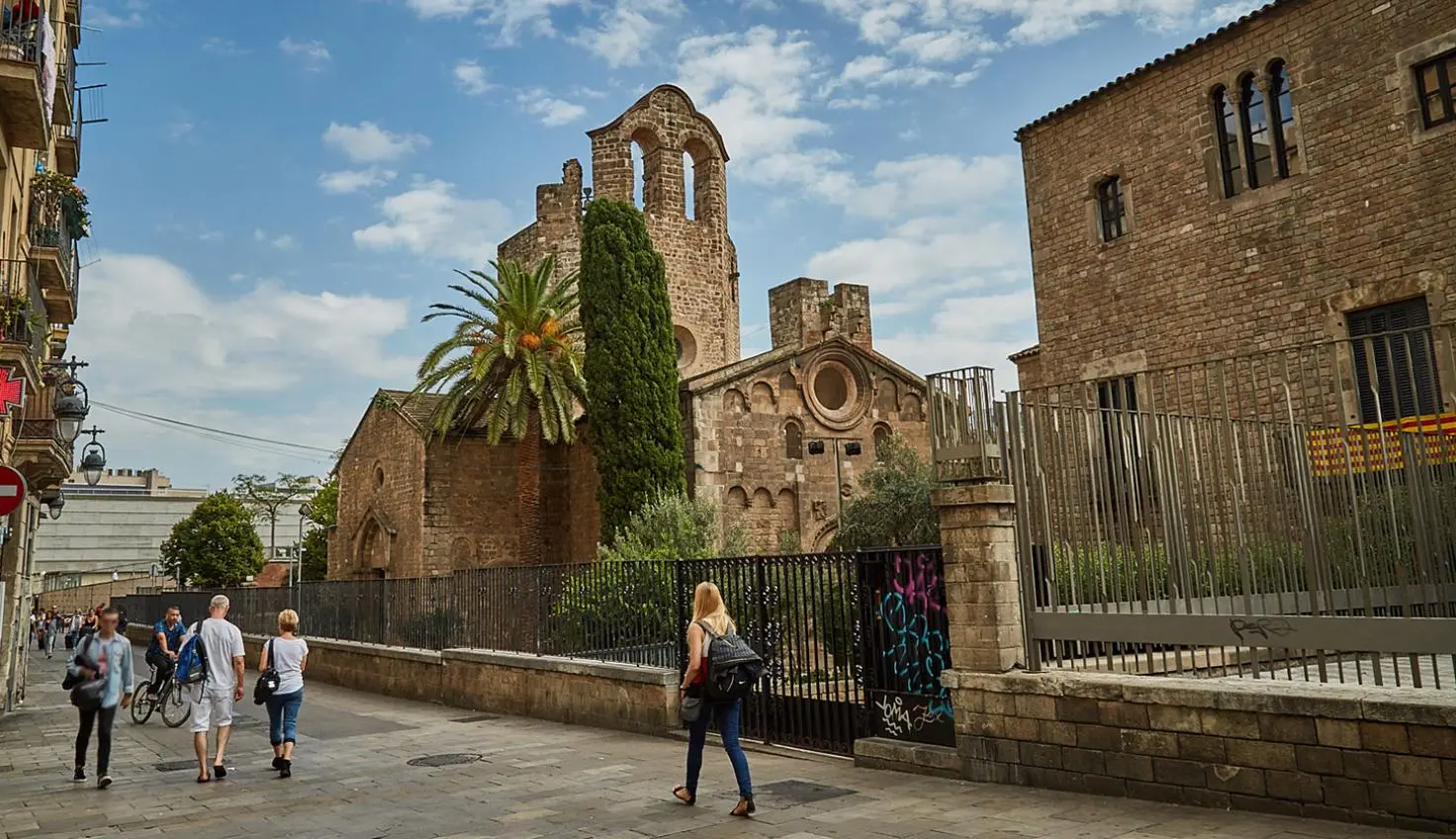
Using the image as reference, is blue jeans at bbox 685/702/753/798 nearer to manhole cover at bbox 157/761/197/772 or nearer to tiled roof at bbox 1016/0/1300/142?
manhole cover at bbox 157/761/197/772

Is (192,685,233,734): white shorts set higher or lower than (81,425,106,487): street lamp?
lower

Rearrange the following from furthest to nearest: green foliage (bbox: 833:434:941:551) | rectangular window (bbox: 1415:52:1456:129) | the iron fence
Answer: green foliage (bbox: 833:434:941:551), rectangular window (bbox: 1415:52:1456:129), the iron fence

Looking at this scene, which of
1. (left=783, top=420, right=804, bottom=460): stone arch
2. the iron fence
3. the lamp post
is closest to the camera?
the iron fence

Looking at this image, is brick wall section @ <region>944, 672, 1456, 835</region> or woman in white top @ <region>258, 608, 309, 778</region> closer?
brick wall section @ <region>944, 672, 1456, 835</region>

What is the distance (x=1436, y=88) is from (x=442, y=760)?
16.7 m

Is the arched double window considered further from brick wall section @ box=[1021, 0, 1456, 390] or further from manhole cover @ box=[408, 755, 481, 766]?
manhole cover @ box=[408, 755, 481, 766]

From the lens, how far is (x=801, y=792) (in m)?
7.57

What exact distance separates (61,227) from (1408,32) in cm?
2088

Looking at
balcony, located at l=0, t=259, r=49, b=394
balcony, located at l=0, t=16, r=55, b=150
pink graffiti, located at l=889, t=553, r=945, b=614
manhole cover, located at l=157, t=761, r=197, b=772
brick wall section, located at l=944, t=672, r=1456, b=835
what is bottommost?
manhole cover, located at l=157, t=761, r=197, b=772

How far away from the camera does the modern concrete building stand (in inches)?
2766

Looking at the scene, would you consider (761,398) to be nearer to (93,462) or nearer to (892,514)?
(892,514)

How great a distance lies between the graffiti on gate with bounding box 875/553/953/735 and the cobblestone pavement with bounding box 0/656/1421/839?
1.88 ft

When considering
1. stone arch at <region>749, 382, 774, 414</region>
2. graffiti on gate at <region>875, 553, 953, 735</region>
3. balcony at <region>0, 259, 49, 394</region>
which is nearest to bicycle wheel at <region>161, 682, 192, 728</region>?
balcony at <region>0, 259, 49, 394</region>

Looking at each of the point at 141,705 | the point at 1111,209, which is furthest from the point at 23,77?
the point at 1111,209
